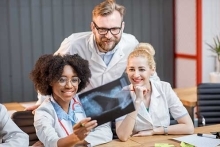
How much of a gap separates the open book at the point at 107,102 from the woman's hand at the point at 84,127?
44 mm

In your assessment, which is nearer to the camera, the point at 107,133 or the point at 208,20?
the point at 107,133

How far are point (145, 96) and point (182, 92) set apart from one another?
77.6 inches

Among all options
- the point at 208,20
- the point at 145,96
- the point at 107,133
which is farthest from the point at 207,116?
the point at 208,20

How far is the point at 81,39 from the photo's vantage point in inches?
128

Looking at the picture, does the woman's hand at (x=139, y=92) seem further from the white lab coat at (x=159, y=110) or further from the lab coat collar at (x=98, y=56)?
the lab coat collar at (x=98, y=56)

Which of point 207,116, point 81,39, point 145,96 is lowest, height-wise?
point 207,116

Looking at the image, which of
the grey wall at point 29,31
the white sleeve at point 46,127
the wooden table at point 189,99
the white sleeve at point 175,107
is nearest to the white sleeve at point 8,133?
the white sleeve at point 46,127

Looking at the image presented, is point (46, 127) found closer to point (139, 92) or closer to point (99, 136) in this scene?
point (99, 136)

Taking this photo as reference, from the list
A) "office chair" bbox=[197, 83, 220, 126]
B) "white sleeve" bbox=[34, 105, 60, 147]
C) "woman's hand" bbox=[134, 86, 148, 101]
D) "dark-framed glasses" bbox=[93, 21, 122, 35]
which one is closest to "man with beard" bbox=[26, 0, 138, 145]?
"dark-framed glasses" bbox=[93, 21, 122, 35]

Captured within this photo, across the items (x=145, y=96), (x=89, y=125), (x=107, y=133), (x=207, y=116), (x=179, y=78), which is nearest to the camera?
(x=89, y=125)

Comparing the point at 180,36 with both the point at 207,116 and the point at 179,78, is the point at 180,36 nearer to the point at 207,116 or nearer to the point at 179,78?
the point at 179,78

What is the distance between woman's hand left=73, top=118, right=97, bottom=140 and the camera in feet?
7.04

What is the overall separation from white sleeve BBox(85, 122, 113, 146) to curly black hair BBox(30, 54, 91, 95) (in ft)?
1.06

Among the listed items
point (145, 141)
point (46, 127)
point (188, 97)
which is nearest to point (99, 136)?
point (145, 141)
